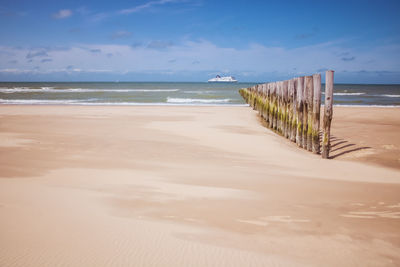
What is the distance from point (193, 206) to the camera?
273 cm

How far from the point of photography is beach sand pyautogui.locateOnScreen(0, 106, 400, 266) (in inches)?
76.5

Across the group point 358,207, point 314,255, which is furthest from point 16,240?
point 358,207

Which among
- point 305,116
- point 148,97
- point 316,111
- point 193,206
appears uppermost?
point 148,97

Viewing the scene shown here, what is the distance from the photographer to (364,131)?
328 inches

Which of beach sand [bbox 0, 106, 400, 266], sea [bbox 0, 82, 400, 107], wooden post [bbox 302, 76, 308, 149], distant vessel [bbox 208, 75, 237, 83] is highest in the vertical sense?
distant vessel [bbox 208, 75, 237, 83]

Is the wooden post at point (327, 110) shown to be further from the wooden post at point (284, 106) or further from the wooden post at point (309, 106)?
the wooden post at point (284, 106)

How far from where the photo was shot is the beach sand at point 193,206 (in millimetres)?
1943

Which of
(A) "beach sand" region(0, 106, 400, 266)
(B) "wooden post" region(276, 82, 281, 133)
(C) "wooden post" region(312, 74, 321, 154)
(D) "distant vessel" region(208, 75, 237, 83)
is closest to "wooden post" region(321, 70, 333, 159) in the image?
(C) "wooden post" region(312, 74, 321, 154)

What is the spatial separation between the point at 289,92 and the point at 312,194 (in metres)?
4.25

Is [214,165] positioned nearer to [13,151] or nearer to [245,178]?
[245,178]

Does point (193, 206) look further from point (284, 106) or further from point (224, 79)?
point (224, 79)

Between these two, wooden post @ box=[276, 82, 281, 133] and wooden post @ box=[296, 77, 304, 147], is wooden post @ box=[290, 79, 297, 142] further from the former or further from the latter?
wooden post @ box=[276, 82, 281, 133]

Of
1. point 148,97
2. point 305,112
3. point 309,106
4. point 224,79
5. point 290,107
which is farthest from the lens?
point 224,79

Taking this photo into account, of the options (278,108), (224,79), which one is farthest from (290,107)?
(224,79)
